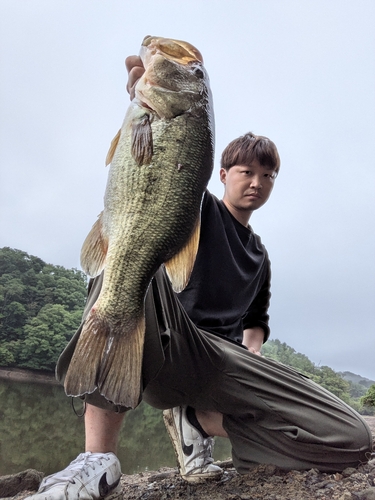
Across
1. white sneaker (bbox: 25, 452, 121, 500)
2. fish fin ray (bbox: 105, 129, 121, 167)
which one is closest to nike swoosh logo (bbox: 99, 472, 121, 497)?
white sneaker (bbox: 25, 452, 121, 500)

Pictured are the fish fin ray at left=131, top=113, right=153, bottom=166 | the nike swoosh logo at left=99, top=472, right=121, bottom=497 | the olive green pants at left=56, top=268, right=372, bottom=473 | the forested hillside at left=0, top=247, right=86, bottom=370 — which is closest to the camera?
the fish fin ray at left=131, top=113, right=153, bottom=166

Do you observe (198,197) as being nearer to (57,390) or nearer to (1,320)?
(57,390)

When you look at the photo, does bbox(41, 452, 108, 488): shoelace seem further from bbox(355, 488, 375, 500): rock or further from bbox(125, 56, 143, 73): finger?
bbox(125, 56, 143, 73): finger

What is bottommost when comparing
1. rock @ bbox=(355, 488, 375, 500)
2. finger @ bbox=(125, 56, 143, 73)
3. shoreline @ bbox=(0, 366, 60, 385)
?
shoreline @ bbox=(0, 366, 60, 385)

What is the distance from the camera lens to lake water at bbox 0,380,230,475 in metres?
6.46

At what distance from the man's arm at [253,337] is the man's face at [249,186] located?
90 centimetres

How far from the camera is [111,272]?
5.28 ft

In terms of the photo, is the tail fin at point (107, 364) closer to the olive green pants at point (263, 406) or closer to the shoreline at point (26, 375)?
the olive green pants at point (263, 406)

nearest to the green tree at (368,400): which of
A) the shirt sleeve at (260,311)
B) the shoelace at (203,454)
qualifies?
the shirt sleeve at (260,311)

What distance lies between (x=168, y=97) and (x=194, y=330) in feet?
3.69

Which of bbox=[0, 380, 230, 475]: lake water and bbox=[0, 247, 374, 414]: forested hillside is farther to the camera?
bbox=[0, 247, 374, 414]: forested hillside

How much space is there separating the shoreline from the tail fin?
3024cm

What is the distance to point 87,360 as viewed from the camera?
5.21 feet

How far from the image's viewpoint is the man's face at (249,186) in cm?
291
